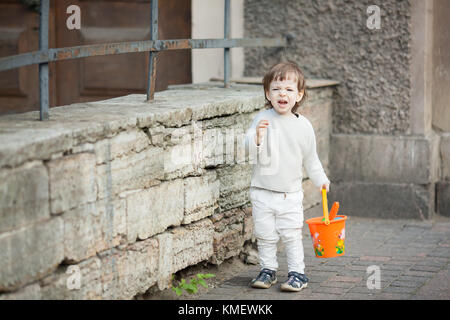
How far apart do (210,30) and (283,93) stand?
2000mm

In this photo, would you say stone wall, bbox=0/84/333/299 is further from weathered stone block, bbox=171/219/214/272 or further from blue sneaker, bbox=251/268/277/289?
blue sneaker, bbox=251/268/277/289

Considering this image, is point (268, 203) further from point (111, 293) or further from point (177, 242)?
point (111, 293)

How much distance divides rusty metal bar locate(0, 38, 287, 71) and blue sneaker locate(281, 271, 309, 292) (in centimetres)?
139

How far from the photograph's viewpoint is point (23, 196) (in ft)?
9.25

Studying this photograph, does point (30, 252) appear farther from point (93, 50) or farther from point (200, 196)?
point (200, 196)

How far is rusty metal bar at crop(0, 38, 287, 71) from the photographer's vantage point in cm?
310

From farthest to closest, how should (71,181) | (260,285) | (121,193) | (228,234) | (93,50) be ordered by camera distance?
1. (228,234)
2. (260,285)
3. (93,50)
4. (121,193)
5. (71,181)

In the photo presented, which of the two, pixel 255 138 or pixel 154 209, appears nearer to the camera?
pixel 154 209

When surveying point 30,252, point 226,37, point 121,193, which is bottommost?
Answer: point 30,252

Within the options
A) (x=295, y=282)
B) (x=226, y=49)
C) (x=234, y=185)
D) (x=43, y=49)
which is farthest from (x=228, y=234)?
(x=43, y=49)
